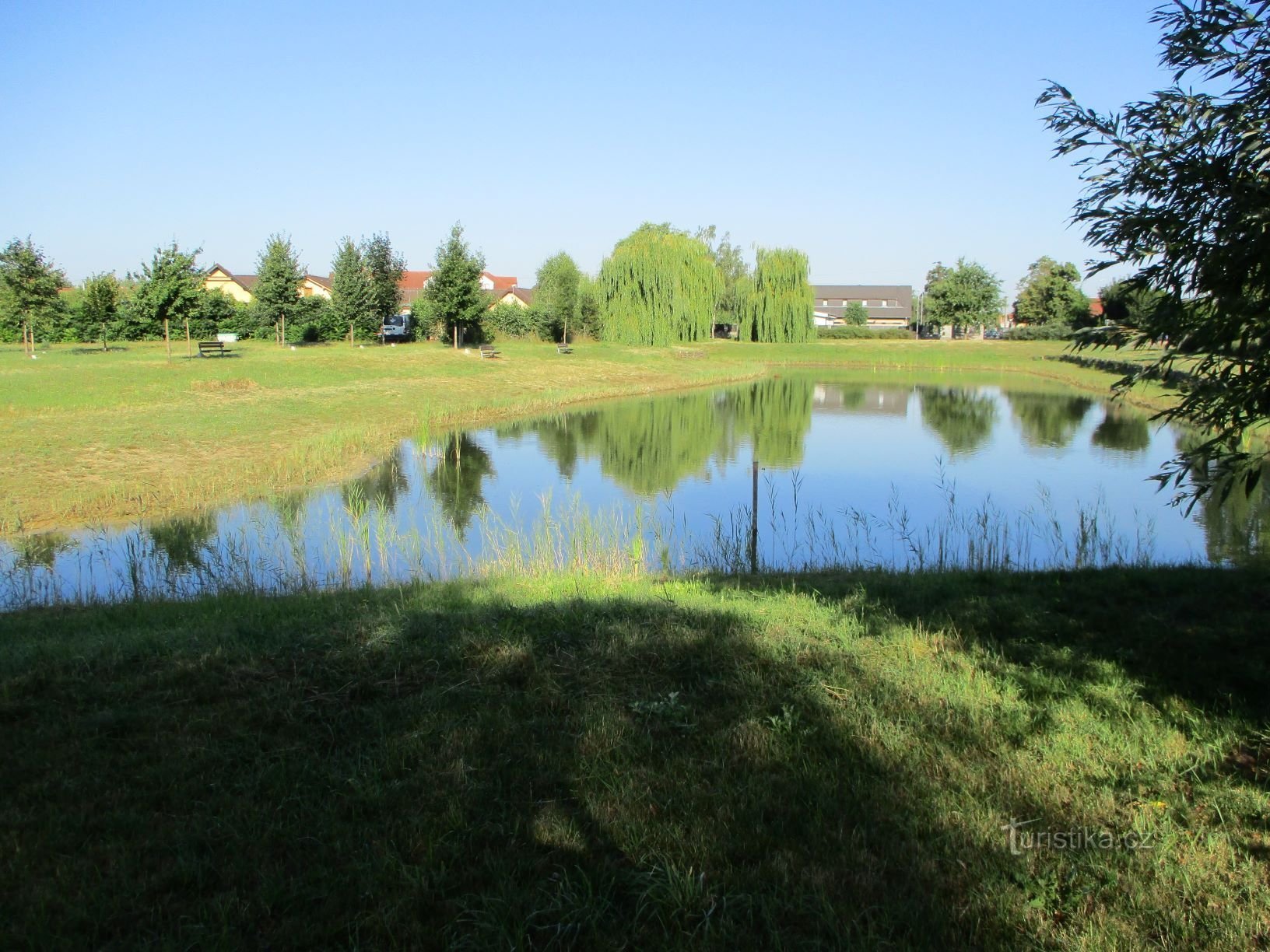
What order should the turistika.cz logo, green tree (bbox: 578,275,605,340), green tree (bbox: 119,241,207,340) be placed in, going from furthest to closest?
1. green tree (bbox: 578,275,605,340)
2. green tree (bbox: 119,241,207,340)
3. the turistika.cz logo

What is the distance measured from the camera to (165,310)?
3238cm

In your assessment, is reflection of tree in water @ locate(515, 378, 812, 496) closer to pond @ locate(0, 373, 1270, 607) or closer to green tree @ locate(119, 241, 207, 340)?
pond @ locate(0, 373, 1270, 607)

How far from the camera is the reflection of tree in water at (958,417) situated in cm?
2481

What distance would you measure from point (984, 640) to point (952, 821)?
7.52ft

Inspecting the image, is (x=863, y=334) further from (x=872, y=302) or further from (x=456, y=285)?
(x=456, y=285)

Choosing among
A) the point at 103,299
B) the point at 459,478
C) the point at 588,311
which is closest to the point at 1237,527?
the point at 459,478

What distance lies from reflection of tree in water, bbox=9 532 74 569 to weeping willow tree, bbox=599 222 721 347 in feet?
140

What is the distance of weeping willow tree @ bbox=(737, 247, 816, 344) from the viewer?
64.0 m

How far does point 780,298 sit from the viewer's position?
64.1 metres

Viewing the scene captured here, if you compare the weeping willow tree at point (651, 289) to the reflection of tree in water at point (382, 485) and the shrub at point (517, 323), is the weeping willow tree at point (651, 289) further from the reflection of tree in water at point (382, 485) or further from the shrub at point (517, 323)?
the reflection of tree in water at point (382, 485)

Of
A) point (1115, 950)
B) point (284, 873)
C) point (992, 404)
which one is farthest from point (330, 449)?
point (992, 404)

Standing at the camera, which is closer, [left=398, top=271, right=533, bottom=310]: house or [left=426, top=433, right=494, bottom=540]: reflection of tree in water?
[left=426, top=433, right=494, bottom=540]: reflection of tree in water

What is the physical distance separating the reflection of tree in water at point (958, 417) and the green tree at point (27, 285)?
32.3 metres

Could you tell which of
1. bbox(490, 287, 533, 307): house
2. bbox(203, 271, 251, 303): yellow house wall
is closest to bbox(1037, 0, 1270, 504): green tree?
bbox(203, 271, 251, 303): yellow house wall
